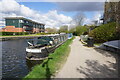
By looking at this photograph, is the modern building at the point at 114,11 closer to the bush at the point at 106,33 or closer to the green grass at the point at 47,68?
the bush at the point at 106,33

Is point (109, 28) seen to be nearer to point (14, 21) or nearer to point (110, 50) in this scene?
point (110, 50)

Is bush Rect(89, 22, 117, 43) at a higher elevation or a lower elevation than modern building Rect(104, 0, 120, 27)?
lower

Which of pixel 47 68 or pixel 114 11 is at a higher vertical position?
pixel 114 11

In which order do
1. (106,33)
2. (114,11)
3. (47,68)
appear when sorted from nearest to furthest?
(47,68) < (106,33) < (114,11)

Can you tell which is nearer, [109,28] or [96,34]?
[109,28]

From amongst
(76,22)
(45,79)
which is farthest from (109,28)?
(76,22)

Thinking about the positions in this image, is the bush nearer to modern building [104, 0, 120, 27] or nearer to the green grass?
modern building [104, 0, 120, 27]

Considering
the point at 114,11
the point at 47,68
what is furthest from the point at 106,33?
the point at 47,68

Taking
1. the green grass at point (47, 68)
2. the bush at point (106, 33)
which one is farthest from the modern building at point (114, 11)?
the green grass at point (47, 68)

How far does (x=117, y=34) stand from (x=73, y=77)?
10326mm

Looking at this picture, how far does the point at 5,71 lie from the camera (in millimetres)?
7711

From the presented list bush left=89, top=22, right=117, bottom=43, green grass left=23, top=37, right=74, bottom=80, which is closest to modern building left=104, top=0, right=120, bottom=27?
bush left=89, top=22, right=117, bottom=43

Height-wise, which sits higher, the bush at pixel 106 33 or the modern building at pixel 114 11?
the modern building at pixel 114 11

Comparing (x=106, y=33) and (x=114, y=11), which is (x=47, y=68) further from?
(x=114, y=11)
